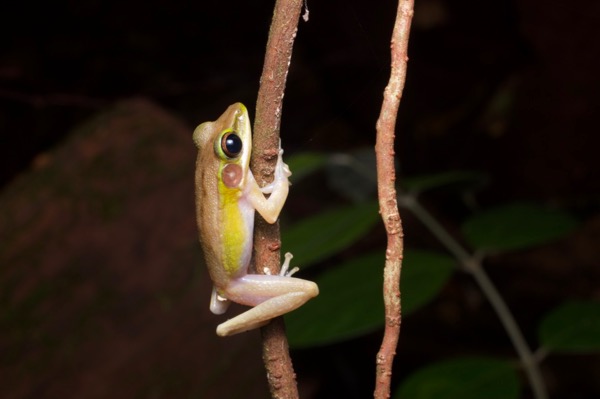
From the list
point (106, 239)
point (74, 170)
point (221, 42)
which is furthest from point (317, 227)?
point (221, 42)

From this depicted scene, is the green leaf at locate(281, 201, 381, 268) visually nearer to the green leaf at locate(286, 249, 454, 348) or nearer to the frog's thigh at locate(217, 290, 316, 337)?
the green leaf at locate(286, 249, 454, 348)

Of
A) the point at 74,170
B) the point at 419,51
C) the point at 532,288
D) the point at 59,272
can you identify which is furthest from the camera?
the point at 419,51

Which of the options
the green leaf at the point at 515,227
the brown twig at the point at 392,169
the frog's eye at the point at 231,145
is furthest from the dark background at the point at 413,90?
the brown twig at the point at 392,169

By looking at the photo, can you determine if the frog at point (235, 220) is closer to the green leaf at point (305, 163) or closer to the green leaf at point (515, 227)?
the green leaf at point (305, 163)

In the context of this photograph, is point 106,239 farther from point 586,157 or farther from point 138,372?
point 586,157

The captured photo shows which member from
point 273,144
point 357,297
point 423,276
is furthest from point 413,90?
point 273,144

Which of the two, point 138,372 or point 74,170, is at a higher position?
point 74,170

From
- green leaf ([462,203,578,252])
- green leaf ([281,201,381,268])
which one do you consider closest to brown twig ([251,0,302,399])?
green leaf ([281,201,381,268])
